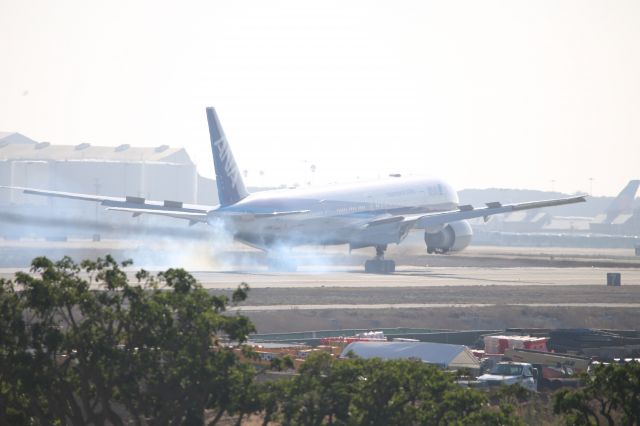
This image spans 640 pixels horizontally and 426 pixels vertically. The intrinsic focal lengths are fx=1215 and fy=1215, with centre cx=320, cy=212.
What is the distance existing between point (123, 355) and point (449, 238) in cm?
6628

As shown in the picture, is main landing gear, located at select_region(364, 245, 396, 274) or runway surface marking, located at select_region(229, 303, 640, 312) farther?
main landing gear, located at select_region(364, 245, 396, 274)

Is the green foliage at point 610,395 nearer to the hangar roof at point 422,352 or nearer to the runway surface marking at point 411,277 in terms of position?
the hangar roof at point 422,352

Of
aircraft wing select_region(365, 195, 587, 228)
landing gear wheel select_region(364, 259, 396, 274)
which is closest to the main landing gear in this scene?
landing gear wheel select_region(364, 259, 396, 274)

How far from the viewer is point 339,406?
3030 cm

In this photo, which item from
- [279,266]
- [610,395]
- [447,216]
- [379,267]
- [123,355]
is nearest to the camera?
[123,355]

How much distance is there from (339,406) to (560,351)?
2250cm

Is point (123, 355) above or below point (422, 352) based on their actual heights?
above

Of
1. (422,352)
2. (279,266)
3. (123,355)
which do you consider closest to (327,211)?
(279,266)

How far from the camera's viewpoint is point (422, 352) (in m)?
44.8

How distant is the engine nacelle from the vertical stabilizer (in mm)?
18678

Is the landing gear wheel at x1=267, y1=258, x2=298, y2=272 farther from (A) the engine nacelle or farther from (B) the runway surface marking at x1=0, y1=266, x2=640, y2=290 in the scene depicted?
(A) the engine nacelle

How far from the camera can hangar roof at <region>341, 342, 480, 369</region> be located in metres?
44.0

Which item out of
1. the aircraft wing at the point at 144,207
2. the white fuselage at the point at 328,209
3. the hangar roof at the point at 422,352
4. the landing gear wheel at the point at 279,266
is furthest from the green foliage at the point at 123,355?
the landing gear wheel at the point at 279,266

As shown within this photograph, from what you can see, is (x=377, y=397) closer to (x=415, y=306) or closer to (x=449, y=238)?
(x=415, y=306)
